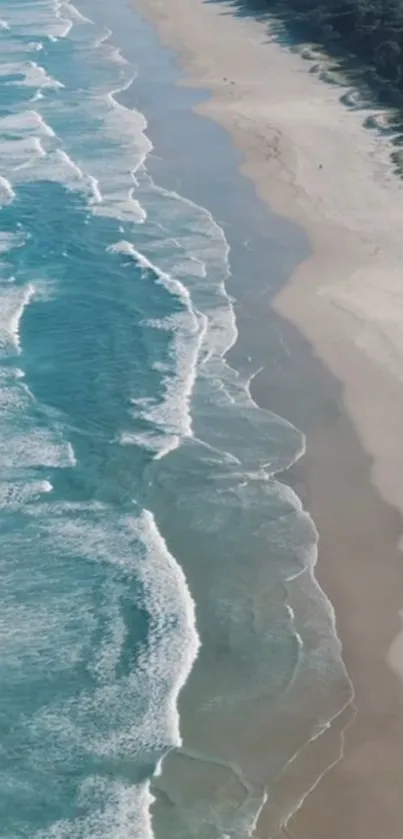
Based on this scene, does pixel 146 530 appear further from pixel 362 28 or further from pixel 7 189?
pixel 362 28

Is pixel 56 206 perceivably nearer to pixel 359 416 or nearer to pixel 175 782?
pixel 359 416

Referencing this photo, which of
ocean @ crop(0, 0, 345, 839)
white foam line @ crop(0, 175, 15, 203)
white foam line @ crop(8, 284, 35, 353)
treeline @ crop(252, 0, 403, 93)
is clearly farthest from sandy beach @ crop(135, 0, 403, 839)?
white foam line @ crop(0, 175, 15, 203)

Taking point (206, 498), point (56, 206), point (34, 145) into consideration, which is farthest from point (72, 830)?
point (34, 145)

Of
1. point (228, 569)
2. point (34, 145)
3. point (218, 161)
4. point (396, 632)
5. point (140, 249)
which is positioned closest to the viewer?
point (396, 632)

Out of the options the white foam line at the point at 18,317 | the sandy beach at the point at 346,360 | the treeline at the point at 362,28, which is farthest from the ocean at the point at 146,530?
the treeline at the point at 362,28

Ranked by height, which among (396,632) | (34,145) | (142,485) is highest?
(396,632)

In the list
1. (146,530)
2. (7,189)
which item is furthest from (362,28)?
(146,530)

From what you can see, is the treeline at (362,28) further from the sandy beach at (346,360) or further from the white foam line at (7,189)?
the white foam line at (7,189)

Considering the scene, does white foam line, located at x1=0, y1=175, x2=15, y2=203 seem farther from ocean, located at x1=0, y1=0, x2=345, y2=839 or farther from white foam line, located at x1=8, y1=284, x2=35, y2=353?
white foam line, located at x1=8, y1=284, x2=35, y2=353
